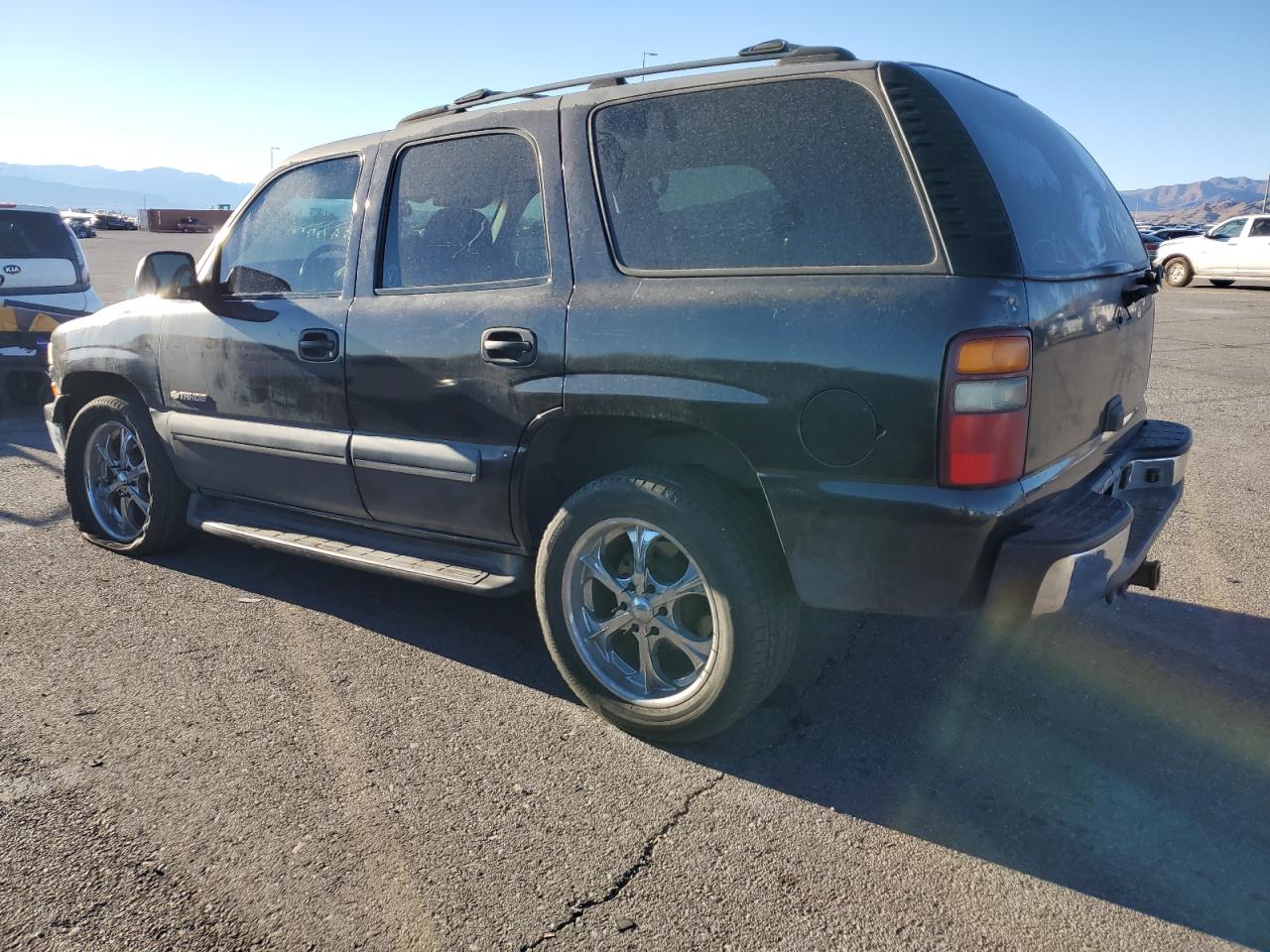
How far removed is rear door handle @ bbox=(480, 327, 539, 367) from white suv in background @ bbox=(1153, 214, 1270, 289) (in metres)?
23.8

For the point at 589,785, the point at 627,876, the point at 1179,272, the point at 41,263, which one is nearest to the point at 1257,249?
the point at 1179,272

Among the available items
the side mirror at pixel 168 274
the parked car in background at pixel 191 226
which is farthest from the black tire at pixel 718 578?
the parked car in background at pixel 191 226

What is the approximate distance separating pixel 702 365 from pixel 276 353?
6.21 feet

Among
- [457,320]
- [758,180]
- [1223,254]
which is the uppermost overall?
[758,180]

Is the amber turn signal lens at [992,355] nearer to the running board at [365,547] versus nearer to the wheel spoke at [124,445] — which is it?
the running board at [365,547]

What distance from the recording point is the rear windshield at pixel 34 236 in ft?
28.7

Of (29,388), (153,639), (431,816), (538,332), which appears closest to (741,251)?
(538,332)

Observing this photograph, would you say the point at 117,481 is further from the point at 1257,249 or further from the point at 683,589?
the point at 1257,249

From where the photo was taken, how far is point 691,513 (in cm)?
285

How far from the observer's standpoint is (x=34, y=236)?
893cm

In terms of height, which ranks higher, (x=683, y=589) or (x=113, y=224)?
(x=113, y=224)

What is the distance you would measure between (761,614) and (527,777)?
80 centimetres

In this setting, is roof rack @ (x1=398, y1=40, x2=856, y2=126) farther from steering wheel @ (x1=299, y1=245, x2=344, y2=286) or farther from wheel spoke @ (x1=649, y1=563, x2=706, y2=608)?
wheel spoke @ (x1=649, y1=563, x2=706, y2=608)

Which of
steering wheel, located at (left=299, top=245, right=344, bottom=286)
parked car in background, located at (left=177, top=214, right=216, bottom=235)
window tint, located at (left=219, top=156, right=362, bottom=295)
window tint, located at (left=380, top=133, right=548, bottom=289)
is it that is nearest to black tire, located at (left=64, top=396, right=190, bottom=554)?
window tint, located at (left=219, top=156, right=362, bottom=295)
